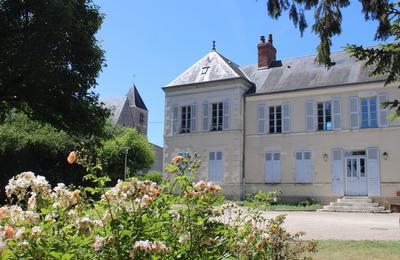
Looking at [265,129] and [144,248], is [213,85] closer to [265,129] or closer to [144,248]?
[265,129]

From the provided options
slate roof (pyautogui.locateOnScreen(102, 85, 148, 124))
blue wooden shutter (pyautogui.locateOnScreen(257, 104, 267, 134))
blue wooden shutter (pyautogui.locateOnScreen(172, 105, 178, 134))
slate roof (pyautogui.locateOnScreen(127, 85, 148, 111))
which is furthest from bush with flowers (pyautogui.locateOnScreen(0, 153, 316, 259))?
slate roof (pyautogui.locateOnScreen(127, 85, 148, 111))

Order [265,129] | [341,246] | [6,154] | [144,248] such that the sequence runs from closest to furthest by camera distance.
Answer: [144,248] < [341,246] < [6,154] < [265,129]

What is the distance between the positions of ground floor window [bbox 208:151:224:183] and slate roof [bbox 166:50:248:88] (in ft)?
13.3

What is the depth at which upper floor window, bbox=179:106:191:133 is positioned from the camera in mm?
23781

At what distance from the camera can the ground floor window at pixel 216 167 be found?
2230cm

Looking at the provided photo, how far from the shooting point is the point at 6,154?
12539 mm

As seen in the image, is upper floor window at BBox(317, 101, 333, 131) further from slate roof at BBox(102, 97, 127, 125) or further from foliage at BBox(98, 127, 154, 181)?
slate roof at BBox(102, 97, 127, 125)

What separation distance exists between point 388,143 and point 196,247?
18.3 metres

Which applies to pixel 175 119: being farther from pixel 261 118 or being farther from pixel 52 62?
pixel 52 62

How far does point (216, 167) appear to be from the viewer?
22453 millimetres

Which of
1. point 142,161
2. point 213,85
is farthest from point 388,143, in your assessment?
point 142,161

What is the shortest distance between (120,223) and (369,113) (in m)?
19.1

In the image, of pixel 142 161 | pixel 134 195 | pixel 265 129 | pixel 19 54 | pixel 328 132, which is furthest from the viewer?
pixel 142 161

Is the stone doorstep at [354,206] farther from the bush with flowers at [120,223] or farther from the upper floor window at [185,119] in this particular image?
the bush with flowers at [120,223]
